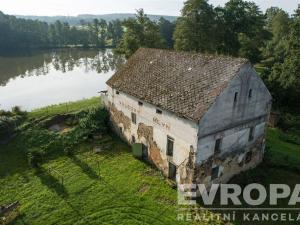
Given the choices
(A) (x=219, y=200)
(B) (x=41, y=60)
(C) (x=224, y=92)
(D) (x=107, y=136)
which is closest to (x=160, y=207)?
(A) (x=219, y=200)

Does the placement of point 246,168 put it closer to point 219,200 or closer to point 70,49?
point 219,200

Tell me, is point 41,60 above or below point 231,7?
below

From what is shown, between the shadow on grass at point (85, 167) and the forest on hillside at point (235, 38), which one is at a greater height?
the forest on hillside at point (235, 38)

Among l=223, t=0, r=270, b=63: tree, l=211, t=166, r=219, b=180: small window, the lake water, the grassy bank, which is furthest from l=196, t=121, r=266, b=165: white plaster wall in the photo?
l=223, t=0, r=270, b=63: tree

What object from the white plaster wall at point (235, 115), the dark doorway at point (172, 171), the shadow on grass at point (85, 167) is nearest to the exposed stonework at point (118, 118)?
the shadow on grass at point (85, 167)

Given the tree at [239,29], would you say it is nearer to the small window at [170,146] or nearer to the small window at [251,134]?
Result: the small window at [251,134]

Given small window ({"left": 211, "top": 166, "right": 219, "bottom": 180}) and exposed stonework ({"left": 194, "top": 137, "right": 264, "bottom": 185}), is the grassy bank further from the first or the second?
small window ({"left": 211, "top": 166, "right": 219, "bottom": 180})
